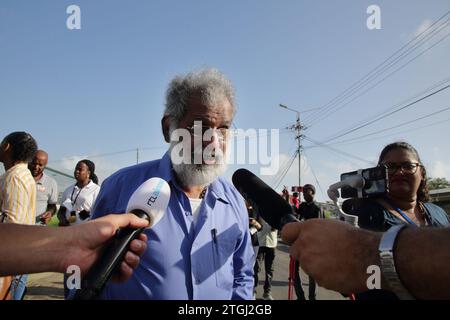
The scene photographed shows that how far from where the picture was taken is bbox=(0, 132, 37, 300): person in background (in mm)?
2510

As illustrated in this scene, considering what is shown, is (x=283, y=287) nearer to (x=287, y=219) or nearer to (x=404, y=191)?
(x=404, y=191)

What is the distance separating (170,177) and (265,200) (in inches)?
29.3

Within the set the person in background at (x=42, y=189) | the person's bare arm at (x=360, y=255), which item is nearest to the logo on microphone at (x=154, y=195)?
the person's bare arm at (x=360, y=255)

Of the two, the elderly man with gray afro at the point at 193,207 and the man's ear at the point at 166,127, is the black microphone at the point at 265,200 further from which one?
the man's ear at the point at 166,127

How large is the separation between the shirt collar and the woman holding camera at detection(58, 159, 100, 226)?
323cm

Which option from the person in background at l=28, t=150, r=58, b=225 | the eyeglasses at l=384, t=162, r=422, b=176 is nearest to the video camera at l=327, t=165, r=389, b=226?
the eyeglasses at l=384, t=162, r=422, b=176

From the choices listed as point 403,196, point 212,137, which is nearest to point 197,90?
point 212,137

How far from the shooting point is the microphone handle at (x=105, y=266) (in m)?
0.81

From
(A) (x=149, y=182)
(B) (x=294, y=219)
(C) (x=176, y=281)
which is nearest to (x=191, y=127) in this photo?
(A) (x=149, y=182)

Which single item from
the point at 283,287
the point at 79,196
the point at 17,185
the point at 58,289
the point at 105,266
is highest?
the point at 105,266

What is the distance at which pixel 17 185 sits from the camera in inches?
101

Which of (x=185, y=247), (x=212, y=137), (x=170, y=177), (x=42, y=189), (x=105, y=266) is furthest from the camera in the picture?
(x=42, y=189)

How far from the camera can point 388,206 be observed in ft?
7.83

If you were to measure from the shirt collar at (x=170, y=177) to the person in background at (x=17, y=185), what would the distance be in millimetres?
1509
